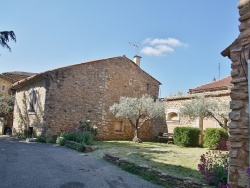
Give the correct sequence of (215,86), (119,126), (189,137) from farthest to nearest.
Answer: (215,86) < (119,126) < (189,137)

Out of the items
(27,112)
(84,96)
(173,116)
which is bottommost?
(27,112)

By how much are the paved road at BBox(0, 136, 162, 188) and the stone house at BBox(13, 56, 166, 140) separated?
649 centimetres

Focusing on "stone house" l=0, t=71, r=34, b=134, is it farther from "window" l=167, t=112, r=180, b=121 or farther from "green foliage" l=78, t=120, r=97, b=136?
"window" l=167, t=112, r=180, b=121

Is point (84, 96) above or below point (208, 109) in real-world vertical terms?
above

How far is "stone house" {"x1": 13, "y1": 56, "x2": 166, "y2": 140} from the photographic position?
53.6ft

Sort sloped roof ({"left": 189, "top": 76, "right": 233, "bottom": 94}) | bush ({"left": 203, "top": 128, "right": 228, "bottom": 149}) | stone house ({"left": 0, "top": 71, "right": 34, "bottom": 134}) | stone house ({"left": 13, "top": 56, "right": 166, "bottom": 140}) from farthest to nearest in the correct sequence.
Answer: stone house ({"left": 0, "top": 71, "right": 34, "bottom": 134})
sloped roof ({"left": 189, "top": 76, "right": 233, "bottom": 94})
stone house ({"left": 13, "top": 56, "right": 166, "bottom": 140})
bush ({"left": 203, "top": 128, "right": 228, "bottom": 149})

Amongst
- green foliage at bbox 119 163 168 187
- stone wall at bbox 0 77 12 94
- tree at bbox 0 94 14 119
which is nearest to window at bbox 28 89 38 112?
tree at bbox 0 94 14 119

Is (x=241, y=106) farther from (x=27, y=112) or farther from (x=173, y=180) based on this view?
(x=27, y=112)

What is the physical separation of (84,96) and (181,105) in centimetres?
651

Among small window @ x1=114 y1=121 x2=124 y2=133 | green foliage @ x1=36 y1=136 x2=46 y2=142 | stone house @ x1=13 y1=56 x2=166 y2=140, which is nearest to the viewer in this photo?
green foliage @ x1=36 y1=136 x2=46 y2=142

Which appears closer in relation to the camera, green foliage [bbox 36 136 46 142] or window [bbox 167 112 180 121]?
green foliage [bbox 36 136 46 142]

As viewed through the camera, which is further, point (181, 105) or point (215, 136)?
point (181, 105)

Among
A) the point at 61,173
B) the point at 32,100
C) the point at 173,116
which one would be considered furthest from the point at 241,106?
the point at 32,100

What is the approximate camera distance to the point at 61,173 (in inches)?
296
